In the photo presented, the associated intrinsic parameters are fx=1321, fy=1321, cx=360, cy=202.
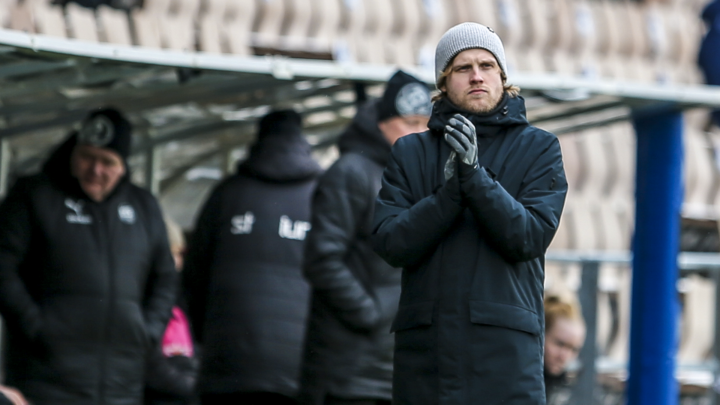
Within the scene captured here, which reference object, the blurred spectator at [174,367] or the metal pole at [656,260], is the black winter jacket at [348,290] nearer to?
the blurred spectator at [174,367]

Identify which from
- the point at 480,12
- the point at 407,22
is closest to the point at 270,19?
the point at 407,22

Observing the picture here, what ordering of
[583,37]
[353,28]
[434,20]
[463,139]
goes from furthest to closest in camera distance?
[583,37], [434,20], [353,28], [463,139]

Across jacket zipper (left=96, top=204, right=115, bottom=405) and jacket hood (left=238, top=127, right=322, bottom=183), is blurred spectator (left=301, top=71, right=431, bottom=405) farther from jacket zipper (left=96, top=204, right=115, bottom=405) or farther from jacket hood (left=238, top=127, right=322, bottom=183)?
jacket zipper (left=96, top=204, right=115, bottom=405)

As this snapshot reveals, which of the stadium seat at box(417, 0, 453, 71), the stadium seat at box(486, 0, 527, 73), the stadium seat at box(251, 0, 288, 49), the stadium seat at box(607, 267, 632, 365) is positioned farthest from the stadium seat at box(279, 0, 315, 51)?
the stadium seat at box(607, 267, 632, 365)

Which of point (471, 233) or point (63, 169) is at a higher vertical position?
point (63, 169)

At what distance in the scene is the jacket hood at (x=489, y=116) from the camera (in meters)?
3.29

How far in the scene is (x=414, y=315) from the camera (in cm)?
322

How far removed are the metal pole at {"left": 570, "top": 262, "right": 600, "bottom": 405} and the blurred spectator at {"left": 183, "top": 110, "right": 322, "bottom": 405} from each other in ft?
5.97

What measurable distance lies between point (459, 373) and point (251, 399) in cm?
272

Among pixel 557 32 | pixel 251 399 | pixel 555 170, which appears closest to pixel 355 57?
pixel 557 32

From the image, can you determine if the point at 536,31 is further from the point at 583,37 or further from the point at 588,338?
the point at 588,338

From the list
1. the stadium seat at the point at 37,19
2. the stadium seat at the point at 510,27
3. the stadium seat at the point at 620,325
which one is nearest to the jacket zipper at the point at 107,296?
the stadium seat at the point at 37,19

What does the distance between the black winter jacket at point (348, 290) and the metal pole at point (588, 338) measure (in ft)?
7.48

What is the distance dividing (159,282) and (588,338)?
2.42 m
